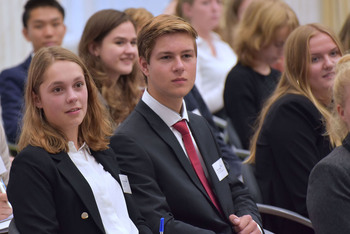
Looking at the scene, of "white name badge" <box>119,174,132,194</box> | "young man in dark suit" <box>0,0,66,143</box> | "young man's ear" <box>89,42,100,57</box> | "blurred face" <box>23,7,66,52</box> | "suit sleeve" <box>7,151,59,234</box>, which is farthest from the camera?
"blurred face" <box>23,7,66,52</box>

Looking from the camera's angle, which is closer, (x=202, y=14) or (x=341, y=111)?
(x=341, y=111)

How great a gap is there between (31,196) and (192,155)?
0.79 meters

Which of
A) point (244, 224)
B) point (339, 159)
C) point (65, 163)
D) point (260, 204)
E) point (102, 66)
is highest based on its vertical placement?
point (102, 66)

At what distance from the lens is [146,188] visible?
2611 mm

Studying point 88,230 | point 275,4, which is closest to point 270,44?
point 275,4

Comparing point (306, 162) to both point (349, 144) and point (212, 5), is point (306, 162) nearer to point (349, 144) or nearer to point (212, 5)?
point (349, 144)

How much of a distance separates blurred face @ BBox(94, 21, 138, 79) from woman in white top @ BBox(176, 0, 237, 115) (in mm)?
1244

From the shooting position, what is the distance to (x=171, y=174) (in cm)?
266

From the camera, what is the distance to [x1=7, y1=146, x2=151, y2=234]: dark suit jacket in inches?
88.7

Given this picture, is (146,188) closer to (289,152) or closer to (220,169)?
(220,169)

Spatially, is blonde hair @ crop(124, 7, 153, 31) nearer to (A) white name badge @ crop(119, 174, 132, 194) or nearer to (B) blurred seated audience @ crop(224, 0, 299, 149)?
(B) blurred seated audience @ crop(224, 0, 299, 149)

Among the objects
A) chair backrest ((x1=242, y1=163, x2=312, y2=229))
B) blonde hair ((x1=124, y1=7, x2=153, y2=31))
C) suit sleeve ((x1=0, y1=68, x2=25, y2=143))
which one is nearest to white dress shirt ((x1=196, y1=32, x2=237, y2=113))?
blonde hair ((x1=124, y1=7, x2=153, y2=31))

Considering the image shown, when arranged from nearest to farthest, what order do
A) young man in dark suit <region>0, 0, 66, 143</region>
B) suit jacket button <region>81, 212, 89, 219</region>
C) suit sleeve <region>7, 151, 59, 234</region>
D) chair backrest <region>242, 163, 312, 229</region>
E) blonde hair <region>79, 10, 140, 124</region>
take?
suit sleeve <region>7, 151, 59, 234</region> < suit jacket button <region>81, 212, 89, 219</region> < chair backrest <region>242, 163, 312, 229</region> < blonde hair <region>79, 10, 140, 124</region> < young man in dark suit <region>0, 0, 66, 143</region>

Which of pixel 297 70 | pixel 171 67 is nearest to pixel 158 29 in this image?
pixel 171 67
